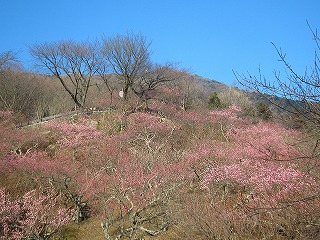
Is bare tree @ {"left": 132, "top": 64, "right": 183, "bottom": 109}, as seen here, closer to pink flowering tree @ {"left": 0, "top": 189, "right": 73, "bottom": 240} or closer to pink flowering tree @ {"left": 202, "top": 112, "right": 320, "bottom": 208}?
pink flowering tree @ {"left": 202, "top": 112, "right": 320, "bottom": 208}

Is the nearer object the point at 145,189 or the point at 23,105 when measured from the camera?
the point at 145,189

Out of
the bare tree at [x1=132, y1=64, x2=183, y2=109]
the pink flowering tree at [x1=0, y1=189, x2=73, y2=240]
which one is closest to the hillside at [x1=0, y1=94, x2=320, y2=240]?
the pink flowering tree at [x1=0, y1=189, x2=73, y2=240]

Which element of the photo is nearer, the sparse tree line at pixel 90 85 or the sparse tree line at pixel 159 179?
the sparse tree line at pixel 159 179

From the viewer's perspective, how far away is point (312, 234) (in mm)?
5594

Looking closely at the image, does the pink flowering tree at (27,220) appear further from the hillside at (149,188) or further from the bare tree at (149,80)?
the bare tree at (149,80)

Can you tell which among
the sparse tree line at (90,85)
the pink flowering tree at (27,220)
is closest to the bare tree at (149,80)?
the sparse tree line at (90,85)

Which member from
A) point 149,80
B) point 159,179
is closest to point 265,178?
point 159,179

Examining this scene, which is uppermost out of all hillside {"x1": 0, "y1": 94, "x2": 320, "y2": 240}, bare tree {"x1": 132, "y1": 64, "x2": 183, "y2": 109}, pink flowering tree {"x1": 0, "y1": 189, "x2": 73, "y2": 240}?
bare tree {"x1": 132, "y1": 64, "x2": 183, "y2": 109}

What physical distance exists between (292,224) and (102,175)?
29.8ft

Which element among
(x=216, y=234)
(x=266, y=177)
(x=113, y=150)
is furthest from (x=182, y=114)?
(x=216, y=234)

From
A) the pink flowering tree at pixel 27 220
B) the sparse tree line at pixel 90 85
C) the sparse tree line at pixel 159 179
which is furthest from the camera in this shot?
the sparse tree line at pixel 90 85

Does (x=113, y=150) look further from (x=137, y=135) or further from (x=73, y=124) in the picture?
(x=73, y=124)

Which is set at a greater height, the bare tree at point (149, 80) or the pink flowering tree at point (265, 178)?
the bare tree at point (149, 80)

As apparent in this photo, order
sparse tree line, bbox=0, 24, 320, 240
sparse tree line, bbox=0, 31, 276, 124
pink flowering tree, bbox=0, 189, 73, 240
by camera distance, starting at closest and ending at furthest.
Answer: sparse tree line, bbox=0, 24, 320, 240 < pink flowering tree, bbox=0, 189, 73, 240 < sparse tree line, bbox=0, 31, 276, 124
